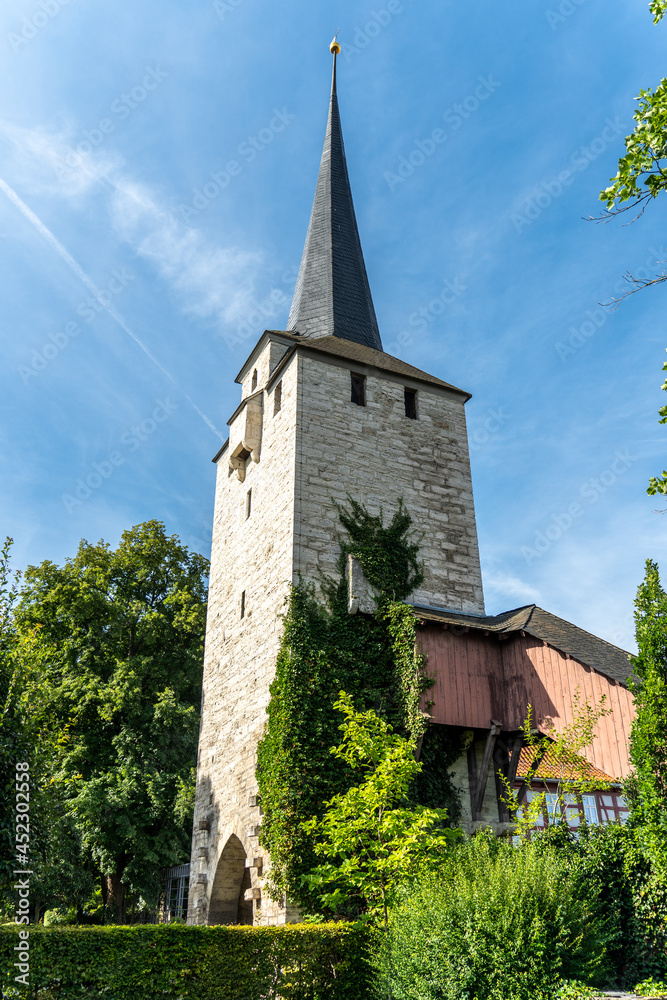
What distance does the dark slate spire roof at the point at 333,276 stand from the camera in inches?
632

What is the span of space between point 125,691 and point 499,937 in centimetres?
1282

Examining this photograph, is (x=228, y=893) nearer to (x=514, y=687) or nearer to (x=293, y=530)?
(x=514, y=687)

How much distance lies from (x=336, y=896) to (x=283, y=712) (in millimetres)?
2458

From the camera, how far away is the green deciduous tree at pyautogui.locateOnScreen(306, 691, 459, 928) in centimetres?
781

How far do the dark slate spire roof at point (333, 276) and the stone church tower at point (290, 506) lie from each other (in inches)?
3.9

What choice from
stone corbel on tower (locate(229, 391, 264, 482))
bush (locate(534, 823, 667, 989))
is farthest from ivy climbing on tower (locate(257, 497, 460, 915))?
stone corbel on tower (locate(229, 391, 264, 482))

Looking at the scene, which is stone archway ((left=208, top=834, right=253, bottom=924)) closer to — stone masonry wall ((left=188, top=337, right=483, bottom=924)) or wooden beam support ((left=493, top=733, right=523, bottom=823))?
stone masonry wall ((left=188, top=337, right=483, bottom=924))

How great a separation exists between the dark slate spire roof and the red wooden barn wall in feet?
23.8

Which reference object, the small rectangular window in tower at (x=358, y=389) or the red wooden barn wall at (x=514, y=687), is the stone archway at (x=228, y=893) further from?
the small rectangular window in tower at (x=358, y=389)

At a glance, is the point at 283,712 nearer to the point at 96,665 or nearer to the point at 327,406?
the point at 327,406

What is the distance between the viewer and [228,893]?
12.5 meters

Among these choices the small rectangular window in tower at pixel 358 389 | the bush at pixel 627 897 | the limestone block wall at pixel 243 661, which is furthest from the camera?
the small rectangular window in tower at pixel 358 389

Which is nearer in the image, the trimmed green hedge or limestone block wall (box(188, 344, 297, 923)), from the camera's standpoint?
the trimmed green hedge

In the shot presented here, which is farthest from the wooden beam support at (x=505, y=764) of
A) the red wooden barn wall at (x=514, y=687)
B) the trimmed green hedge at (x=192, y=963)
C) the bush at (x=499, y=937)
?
the bush at (x=499, y=937)
